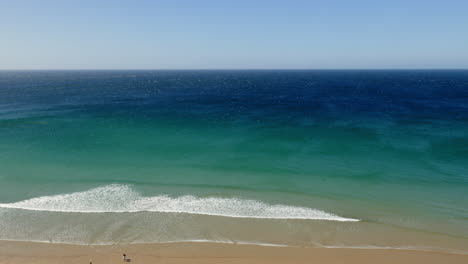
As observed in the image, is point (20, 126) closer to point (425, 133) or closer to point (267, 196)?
point (267, 196)

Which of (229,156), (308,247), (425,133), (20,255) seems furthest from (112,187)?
(425,133)

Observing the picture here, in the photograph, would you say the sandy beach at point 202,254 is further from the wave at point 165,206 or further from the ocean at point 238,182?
the wave at point 165,206

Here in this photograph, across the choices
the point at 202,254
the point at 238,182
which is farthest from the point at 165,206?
the point at 238,182

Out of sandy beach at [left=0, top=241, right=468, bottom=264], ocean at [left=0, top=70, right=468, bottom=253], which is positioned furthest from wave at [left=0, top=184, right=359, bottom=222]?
sandy beach at [left=0, top=241, right=468, bottom=264]

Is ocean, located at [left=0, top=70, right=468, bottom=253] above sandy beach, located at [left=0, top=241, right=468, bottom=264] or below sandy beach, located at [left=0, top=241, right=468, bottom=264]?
above

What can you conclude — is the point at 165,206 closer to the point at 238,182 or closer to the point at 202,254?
the point at 202,254

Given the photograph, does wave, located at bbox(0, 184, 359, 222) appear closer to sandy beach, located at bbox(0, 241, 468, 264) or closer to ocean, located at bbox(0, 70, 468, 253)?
ocean, located at bbox(0, 70, 468, 253)
